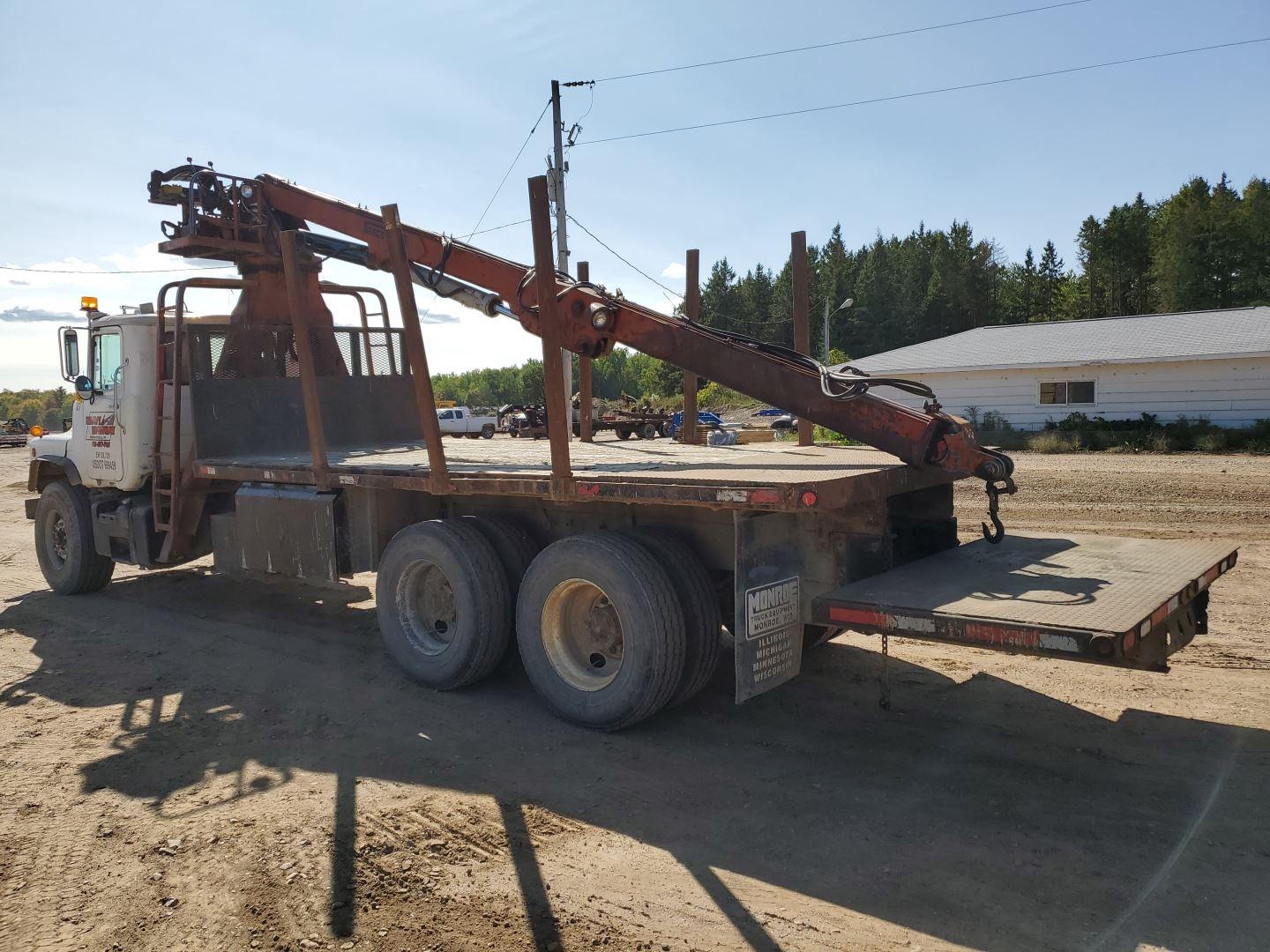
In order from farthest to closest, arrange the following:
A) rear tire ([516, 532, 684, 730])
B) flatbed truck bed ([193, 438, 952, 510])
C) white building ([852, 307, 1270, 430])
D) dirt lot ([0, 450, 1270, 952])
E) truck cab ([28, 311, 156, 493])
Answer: white building ([852, 307, 1270, 430]) → truck cab ([28, 311, 156, 493]) → rear tire ([516, 532, 684, 730]) → flatbed truck bed ([193, 438, 952, 510]) → dirt lot ([0, 450, 1270, 952])

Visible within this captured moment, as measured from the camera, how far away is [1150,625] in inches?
157

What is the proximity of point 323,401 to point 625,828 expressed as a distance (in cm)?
653

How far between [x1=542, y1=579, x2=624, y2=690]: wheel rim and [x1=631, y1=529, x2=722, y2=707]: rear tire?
1.51 feet

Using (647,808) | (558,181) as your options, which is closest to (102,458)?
(647,808)

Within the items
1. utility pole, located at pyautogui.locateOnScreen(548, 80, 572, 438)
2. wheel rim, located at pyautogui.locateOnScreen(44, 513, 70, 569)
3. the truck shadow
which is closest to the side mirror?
wheel rim, located at pyautogui.locateOnScreen(44, 513, 70, 569)

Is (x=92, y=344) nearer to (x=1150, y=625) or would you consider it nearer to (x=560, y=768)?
(x=560, y=768)

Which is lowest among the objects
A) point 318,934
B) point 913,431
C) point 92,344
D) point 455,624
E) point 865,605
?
point 318,934

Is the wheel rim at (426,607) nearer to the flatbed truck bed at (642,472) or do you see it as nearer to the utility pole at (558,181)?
the flatbed truck bed at (642,472)

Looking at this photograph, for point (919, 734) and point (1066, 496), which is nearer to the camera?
point (919, 734)

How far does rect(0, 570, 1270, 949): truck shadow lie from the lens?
3.59 m

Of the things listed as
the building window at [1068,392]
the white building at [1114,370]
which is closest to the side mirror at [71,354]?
the white building at [1114,370]

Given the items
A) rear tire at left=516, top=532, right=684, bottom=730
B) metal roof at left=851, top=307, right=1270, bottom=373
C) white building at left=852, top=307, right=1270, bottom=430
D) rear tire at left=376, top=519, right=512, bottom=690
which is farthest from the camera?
metal roof at left=851, top=307, right=1270, bottom=373

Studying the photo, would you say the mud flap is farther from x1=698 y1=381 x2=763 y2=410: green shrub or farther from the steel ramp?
x1=698 y1=381 x2=763 y2=410: green shrub

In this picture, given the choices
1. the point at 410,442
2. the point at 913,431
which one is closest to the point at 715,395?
the point at 410,442
